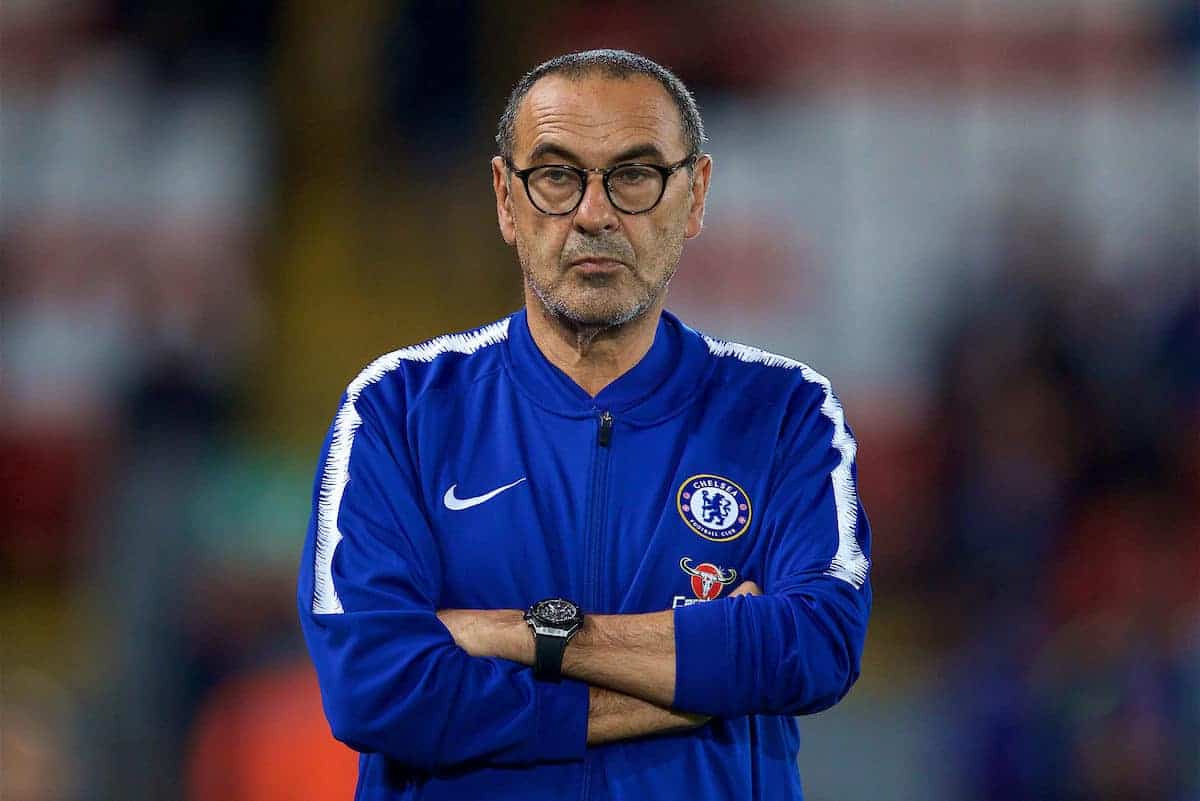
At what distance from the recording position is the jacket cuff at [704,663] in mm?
1777

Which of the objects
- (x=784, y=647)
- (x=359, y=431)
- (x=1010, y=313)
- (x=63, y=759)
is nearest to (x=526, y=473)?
(x=359, y=431)

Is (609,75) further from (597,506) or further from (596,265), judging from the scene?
(597,506)

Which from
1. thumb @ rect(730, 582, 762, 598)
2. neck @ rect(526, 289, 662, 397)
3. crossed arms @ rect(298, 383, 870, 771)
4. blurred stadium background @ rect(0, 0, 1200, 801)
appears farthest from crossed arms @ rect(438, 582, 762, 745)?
blurred stadium background @ rect(0, 0, 1200, 801)

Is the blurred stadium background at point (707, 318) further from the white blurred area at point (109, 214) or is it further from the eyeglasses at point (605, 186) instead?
the eyeglasses at point (605, 186)

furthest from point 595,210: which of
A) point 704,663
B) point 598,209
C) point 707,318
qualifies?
point 707,318

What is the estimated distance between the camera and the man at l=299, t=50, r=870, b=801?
1781 mm

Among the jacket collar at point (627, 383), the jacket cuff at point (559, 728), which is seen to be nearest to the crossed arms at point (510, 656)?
the jacket cuff at point (559, 728)

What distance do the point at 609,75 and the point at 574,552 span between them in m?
0.68

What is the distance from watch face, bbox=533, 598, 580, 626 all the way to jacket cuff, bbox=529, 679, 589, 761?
0.30 ft

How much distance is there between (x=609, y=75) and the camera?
1.99 m

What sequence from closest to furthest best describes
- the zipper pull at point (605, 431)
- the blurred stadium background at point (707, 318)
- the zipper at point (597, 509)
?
the zipper at point (597, 509)
the zipper pull at point (605, 431)
the blurred stadium background at point (707, 318)

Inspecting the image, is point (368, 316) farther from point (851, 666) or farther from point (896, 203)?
point (851, 666)

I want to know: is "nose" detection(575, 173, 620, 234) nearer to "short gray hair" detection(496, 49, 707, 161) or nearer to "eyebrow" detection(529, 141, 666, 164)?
"eyebrow" detection(529, 141, 666, 164)

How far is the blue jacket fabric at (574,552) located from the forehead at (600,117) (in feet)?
0.99
